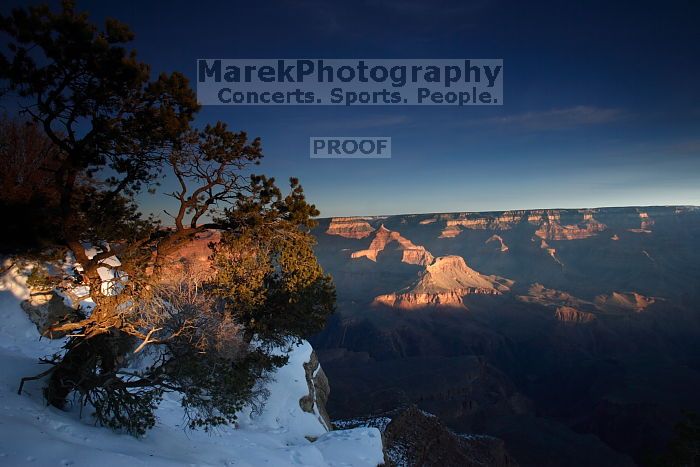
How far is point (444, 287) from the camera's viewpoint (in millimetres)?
120188

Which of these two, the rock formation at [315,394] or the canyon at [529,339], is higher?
the rock formation at [315,394]

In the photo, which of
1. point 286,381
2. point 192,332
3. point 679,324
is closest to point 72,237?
point 192,332

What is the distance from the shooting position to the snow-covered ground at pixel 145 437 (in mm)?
7348

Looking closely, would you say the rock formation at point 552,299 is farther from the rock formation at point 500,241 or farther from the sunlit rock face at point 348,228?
the sunlit rock face at point 348,228

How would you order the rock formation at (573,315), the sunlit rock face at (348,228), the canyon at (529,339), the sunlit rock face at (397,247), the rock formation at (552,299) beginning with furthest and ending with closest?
1. the sunlit rock face at (348,228)
2. the sunlit rock face at (397,247)
3. the rock formation at (552,299)
4. the rock formation at (573,315)
5. the canyon at (529,339)

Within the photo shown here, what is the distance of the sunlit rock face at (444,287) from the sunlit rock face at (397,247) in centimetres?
1644

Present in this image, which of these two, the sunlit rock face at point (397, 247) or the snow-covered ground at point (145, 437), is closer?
the snow-covered ground at point (145, 437)

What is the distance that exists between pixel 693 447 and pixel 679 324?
3948 inches

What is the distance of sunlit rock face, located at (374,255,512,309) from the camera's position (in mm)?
111188

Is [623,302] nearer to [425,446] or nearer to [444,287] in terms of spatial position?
[444,287]

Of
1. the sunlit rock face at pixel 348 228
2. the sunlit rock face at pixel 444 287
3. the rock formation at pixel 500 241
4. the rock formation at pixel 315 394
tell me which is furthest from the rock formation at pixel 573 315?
the rock formation at pixel 315 394

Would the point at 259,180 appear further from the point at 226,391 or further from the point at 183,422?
→ the point at 183,422

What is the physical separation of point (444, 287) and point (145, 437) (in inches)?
4563

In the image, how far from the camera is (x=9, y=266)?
1559cm
